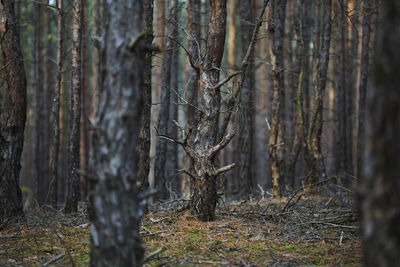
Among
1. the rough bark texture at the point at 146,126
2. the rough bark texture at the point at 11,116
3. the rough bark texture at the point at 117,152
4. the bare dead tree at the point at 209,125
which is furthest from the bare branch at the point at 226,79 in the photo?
the rough bark texture at the point at 11,116

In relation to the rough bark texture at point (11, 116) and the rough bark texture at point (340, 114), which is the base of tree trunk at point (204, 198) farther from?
the rough bark texture at point (340, 114)

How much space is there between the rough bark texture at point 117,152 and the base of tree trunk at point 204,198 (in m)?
3.48

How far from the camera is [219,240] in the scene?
19.9ft

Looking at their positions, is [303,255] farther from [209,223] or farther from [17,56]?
[17,56]

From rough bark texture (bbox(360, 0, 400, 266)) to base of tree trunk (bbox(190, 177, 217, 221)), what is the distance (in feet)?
15.0

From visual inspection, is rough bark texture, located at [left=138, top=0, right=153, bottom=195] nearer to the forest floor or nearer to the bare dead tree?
the bare dead tree

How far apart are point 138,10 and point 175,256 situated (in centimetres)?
290

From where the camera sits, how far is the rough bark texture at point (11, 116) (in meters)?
7.46

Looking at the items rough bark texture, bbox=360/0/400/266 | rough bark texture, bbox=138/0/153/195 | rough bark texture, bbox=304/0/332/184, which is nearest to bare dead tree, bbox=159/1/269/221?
rough bark texture, bbox=138/0/153/195

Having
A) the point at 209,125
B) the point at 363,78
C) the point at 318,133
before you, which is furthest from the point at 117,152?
the point at 363,78

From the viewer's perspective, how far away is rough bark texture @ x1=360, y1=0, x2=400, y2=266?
8.17ft

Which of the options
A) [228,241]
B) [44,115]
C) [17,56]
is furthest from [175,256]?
[44,115]

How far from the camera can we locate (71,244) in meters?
5.77

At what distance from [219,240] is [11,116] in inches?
173
